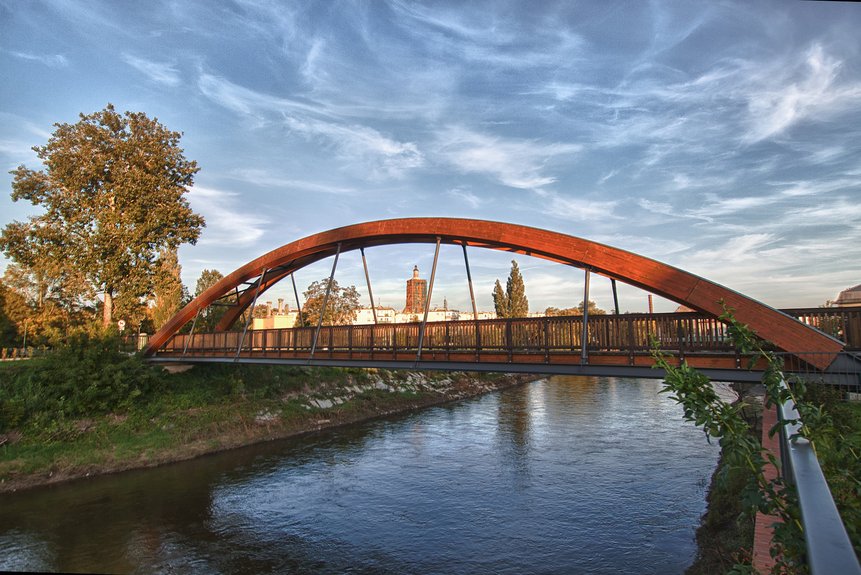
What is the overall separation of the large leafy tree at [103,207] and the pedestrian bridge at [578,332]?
48.3ft

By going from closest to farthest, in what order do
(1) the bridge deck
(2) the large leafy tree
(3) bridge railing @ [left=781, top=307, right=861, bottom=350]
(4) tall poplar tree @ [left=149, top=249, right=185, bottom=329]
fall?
(3) bridge railing @ [left=781, top=307, right=861, bottom=350], (1) the bridge deck, (2) the large leafy tree, (4) tall poplar tree @ [left=149, top=249, right=185, bottom=329]

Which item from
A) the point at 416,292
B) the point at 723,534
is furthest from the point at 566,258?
the point at 416,292

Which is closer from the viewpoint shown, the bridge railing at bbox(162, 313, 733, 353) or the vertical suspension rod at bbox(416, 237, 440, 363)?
the bridge railing at bbox(162, 313, 733, 353)

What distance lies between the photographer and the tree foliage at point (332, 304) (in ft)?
159

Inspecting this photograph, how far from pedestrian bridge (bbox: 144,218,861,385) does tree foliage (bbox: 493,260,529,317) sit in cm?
4459

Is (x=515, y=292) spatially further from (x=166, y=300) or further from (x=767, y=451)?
(x=767, y=451)

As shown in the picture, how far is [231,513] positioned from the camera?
1468cm

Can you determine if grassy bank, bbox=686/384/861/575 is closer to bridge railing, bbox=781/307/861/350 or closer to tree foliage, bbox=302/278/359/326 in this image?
bridge railing, bbox=781/307/861/350

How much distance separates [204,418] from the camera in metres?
24.3

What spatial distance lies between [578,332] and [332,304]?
39.2 m

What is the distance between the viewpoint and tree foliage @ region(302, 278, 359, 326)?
48531 mm

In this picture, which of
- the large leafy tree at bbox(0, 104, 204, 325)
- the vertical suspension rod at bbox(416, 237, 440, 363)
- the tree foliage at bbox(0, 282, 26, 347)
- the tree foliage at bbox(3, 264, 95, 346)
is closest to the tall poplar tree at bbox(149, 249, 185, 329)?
the large leafy tree at bbox(0, 104, 204, 325)

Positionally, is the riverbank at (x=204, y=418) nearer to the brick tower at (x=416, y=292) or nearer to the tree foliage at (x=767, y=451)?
the tree foliage at (x=767, y=451)

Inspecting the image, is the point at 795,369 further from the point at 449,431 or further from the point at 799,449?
the point at 449,431
